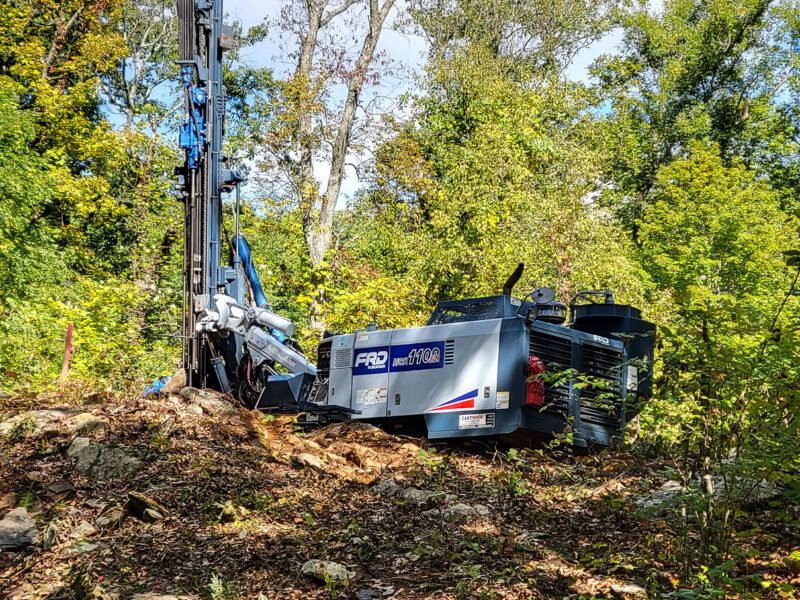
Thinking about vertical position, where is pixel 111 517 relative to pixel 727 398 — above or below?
below

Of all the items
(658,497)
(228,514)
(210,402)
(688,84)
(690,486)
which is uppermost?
(688,84)

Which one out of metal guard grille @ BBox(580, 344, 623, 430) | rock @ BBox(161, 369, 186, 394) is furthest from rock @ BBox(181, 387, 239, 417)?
metal guard grille @ BBox(580, 344, 623, 430)

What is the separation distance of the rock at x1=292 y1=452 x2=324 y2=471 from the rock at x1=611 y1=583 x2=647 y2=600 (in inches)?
195

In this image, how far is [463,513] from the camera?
862cm

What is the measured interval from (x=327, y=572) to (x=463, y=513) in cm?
194

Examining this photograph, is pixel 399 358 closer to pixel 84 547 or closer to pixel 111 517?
pixel 111 517

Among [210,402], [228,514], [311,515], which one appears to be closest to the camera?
[228,514]

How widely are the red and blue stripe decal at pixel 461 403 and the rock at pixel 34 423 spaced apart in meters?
4.62

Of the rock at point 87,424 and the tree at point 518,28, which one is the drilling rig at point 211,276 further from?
the tree at point 518,28

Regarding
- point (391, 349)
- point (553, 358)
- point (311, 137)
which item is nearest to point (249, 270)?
point (391, 349)

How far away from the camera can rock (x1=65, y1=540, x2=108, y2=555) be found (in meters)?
7.72

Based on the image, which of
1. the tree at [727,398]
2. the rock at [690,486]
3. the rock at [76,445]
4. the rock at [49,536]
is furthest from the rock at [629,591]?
the rock at [76,445]

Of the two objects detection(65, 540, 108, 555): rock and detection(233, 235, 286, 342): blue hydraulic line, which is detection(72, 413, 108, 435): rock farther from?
detection(233, 235, 286, 342): blue hydraulic line

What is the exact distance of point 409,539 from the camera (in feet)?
26.7
